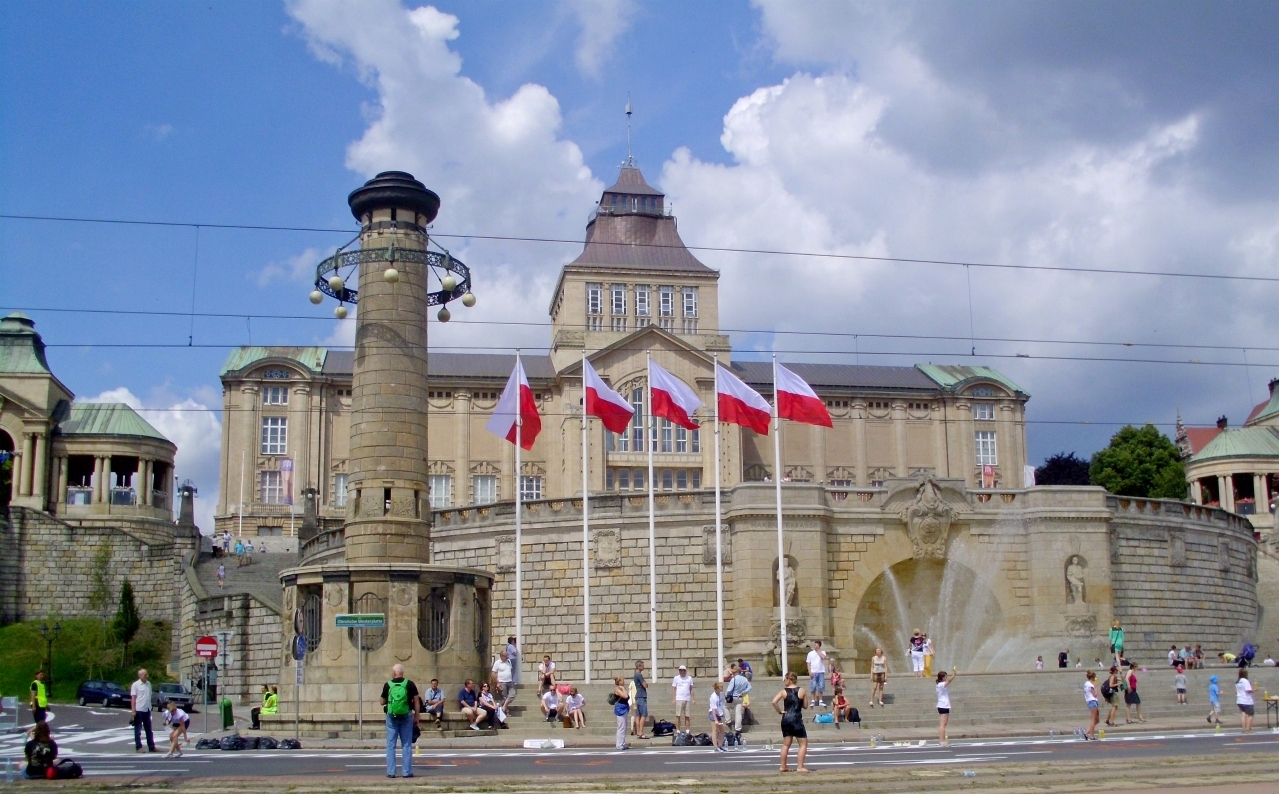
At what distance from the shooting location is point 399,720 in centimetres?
1992

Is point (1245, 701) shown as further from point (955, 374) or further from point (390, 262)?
point (955, 374)

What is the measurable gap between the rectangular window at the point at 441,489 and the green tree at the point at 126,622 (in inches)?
856

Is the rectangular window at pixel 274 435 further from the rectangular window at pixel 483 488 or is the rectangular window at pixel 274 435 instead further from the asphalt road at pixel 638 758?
the asphalt road at pixel 638 758

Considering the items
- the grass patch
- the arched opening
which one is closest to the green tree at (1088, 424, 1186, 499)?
the arched opening

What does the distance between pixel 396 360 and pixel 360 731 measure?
8830mm

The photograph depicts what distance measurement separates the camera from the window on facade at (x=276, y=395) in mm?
76750

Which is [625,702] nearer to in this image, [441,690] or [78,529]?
[441,690]

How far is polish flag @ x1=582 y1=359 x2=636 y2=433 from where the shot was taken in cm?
4069

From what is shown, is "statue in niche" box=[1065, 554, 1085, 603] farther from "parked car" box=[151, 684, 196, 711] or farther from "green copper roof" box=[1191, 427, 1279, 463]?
"green copper roof" box=[1191, 427, 1279, 463]

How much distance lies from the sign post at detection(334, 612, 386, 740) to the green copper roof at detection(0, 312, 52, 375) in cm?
4797

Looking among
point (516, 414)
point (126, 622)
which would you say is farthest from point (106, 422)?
point (516, 414)

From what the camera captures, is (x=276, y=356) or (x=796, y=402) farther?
(x=276, y=356)

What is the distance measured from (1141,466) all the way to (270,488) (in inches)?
2013

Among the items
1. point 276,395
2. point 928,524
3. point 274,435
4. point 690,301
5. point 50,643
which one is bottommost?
point 50,643
